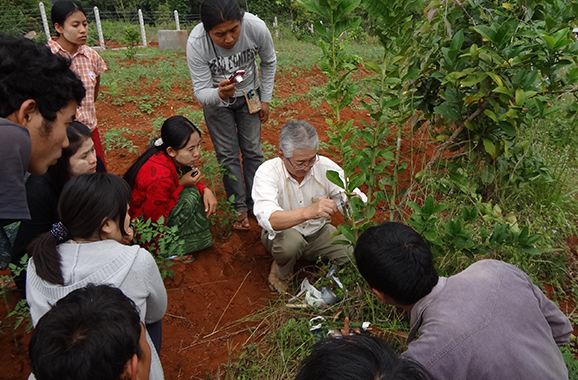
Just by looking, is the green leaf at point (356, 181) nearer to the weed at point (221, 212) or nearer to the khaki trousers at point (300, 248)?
the khaki trousers at point (300, 248)

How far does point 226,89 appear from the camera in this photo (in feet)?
9.27

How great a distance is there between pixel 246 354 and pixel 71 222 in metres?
1.26

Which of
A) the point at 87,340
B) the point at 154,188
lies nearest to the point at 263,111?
Answer: the point at 154,188

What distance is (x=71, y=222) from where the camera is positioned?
1589 mm

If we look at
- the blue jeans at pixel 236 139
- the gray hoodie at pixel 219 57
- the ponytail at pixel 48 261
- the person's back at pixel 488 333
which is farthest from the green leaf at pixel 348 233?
the gray hoodie at pixel 219 57

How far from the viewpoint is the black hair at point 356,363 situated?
92 centimetres

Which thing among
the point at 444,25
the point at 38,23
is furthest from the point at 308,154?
the point at 38,23

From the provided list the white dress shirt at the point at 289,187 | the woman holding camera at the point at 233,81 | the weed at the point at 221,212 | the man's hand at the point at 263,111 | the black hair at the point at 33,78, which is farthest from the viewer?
the man's hand at the point at 263,111

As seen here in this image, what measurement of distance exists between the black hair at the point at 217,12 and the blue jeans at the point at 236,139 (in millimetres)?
608

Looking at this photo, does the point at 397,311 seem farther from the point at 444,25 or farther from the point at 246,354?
the point at 444,25

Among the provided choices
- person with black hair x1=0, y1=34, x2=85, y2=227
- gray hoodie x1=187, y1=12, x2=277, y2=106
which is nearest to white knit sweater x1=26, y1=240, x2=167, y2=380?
person with black hair x1=0, y1=34, x2=85, y2=227

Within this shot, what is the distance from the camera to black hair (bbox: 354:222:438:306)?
150 cm

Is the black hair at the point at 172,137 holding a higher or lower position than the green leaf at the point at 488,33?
lower

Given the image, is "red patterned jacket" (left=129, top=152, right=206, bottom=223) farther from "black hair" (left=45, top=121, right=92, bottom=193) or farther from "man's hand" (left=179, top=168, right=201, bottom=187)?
"black hair" (left=45, top=121, right=92, bottom=193)
